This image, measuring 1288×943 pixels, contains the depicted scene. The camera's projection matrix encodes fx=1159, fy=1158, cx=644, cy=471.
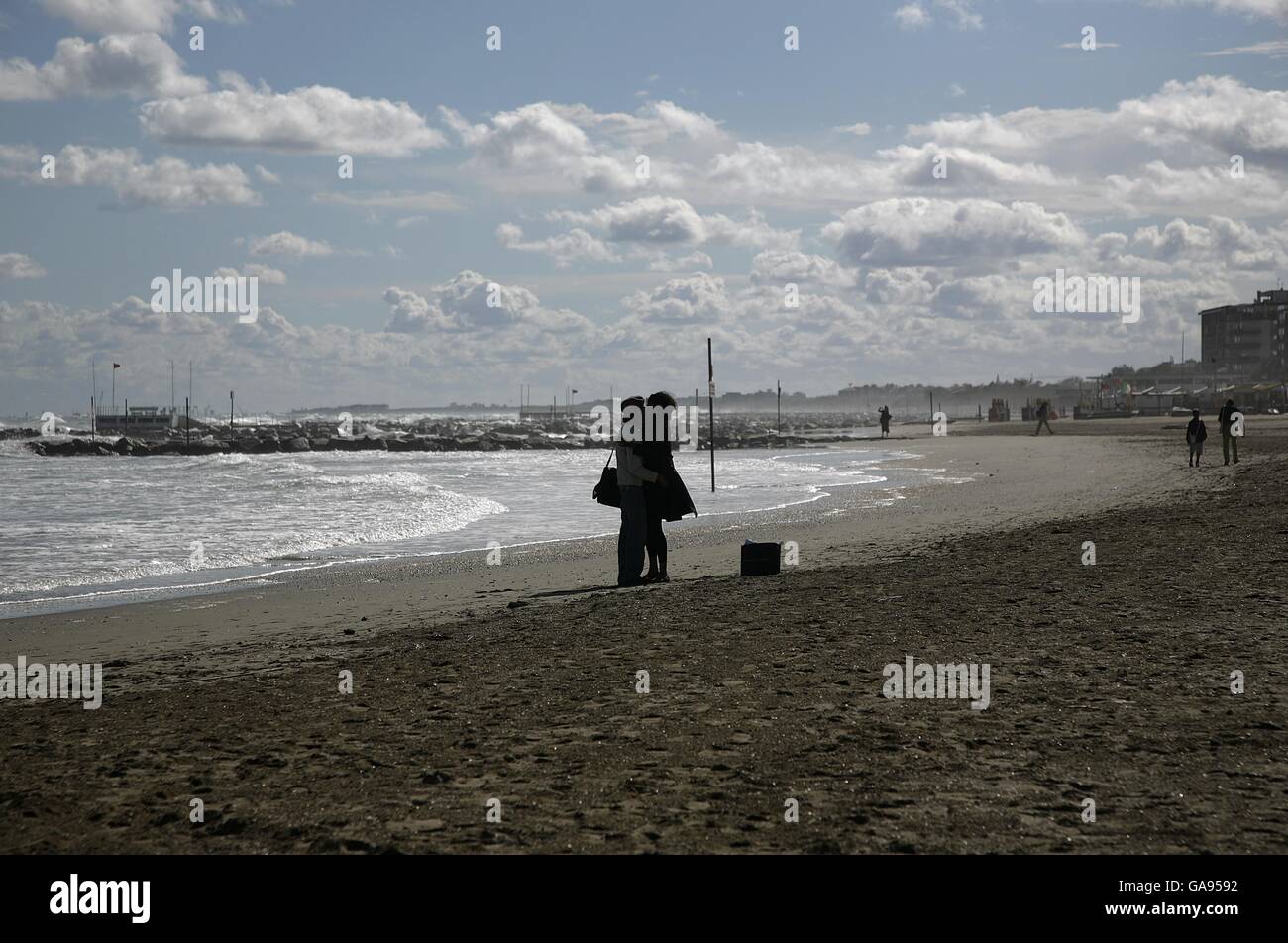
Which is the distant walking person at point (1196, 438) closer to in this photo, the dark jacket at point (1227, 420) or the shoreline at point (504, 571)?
the dark jacket at point (1227, 420)

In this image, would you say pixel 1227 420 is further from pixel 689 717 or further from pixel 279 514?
pixel 689 717

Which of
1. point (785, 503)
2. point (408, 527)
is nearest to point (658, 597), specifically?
point (408, 527)

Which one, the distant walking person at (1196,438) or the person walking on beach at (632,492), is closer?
the person walking on beach at (632,492)

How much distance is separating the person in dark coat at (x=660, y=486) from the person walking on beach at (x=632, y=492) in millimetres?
54

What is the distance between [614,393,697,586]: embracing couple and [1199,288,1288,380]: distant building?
544 ft

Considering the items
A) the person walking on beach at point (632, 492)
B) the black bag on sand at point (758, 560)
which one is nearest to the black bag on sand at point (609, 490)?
the person walking on beach at point (632, 492)

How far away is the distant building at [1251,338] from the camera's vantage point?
163000mm

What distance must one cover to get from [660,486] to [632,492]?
313mm

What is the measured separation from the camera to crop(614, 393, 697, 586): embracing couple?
12.3 meters

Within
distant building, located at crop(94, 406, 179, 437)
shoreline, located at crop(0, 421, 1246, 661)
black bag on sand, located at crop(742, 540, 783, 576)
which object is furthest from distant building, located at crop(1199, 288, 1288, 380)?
black bag on sand, located at crop(742, 540, 783, 576)

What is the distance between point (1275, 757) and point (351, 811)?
412cm

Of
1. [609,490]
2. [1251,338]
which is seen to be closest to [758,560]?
[609,490]
